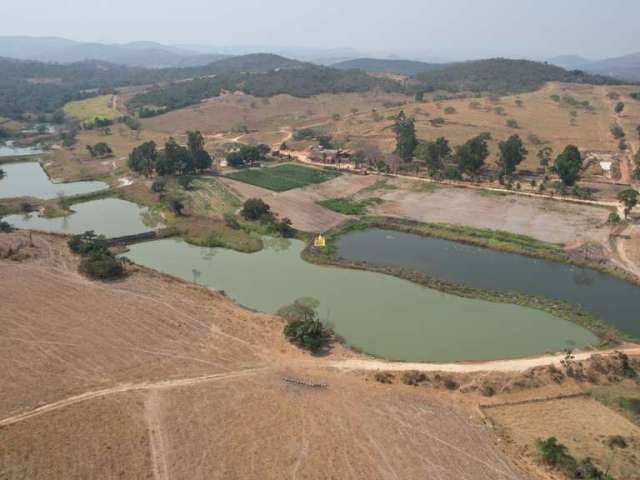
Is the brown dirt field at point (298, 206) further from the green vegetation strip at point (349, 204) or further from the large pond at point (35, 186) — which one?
the large pond at point (35, 186)

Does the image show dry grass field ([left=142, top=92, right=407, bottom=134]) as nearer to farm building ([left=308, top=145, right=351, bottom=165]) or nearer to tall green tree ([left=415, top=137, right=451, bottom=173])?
farm building ([left=308, top=145, right=351, bottom=165])

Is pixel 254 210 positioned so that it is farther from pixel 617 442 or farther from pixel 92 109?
pixel 92 109

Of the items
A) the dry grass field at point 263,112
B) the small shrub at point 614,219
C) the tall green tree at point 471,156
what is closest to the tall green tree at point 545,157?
the tall green tree at point 471,156

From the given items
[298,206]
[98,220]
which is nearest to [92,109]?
[98,220]

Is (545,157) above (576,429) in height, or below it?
above

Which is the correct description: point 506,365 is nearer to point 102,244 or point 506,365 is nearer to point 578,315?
point 578,315

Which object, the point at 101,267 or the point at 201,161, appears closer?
the point at 101,267
